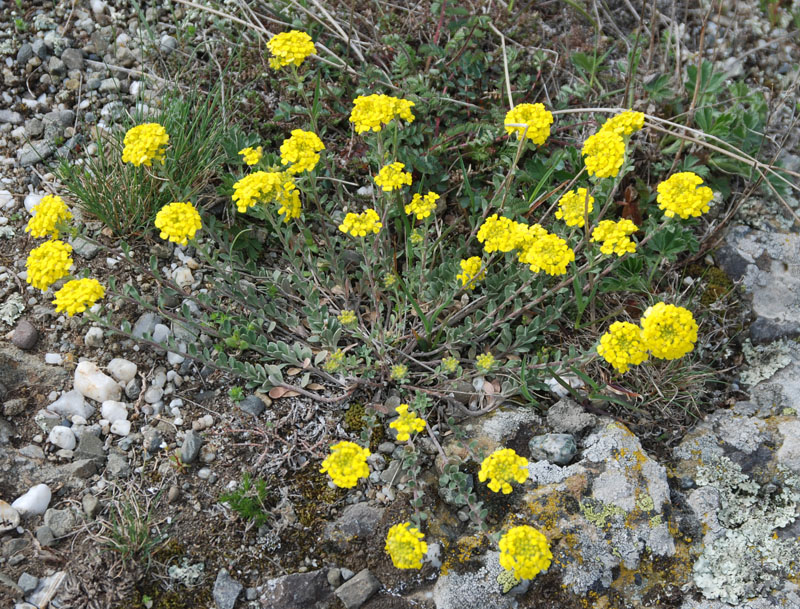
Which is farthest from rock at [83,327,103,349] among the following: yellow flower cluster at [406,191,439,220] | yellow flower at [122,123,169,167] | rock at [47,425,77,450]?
yellow flower cluster at [406,191,439,220]

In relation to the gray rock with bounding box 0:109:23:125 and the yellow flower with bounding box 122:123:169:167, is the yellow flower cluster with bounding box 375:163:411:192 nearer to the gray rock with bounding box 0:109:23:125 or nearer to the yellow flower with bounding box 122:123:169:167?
the yellow flower with bounding box 122:123:169:167

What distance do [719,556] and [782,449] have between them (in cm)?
62

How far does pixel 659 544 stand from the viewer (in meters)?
2.71

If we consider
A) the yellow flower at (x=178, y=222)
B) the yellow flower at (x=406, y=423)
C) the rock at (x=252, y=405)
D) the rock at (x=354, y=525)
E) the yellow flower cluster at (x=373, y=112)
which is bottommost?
the rock at (x=354, y=525)

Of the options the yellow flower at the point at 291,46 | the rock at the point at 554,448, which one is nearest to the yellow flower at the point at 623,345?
the rock at the point at 554,448

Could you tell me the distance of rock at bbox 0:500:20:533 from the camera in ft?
8.54

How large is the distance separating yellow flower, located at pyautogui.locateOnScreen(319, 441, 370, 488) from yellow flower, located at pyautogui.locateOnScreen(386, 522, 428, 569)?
0.79 feet

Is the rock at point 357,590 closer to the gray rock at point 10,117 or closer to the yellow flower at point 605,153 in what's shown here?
the yellow flower at point 605,153

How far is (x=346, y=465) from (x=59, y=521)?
121 centimetres

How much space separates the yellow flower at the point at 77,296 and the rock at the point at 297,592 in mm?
1327

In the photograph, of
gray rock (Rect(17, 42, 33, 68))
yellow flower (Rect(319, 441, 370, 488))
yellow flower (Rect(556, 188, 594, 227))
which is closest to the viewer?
yellow flower (Rect(319, 441, 370, 488))

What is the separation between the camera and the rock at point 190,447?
9.46 ft

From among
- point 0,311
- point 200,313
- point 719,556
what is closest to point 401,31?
point 200,313

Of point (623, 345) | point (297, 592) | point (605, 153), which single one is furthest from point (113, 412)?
point (605, 153)
